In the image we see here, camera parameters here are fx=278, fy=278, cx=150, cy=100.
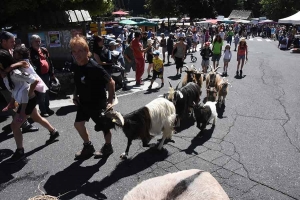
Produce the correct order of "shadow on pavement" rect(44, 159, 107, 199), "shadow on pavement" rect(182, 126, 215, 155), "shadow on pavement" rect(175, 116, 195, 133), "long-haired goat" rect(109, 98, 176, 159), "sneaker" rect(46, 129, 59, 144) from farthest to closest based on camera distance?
1. "shadow on pavement" rect(175, 116, 195, 133)
2. "sneaker" rect(46, 129, 59, 144)
3. "shadow on pavement" rect(182, 126, 215, 155)
4. "long-haired goat" rect(109, 98, 176, 159)
5. "shadow on pavement" rect(44, 159, 107, 199)

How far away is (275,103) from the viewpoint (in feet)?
26.0

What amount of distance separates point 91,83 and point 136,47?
5.31 metres

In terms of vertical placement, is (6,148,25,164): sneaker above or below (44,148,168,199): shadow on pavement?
above

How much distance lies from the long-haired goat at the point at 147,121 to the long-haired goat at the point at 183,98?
80cm

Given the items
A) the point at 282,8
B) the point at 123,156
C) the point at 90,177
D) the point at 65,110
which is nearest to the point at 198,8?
the point at 282,8

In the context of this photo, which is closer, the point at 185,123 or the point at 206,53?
the point at 185,123

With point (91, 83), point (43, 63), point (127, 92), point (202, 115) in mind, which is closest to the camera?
point (91, 83)

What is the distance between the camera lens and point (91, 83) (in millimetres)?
4176

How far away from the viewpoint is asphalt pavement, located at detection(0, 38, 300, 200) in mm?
3932

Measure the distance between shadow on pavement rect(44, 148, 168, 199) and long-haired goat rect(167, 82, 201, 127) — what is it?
140 centimetres

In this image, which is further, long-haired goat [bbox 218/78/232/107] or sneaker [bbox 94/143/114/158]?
long-haired goat [bbox 218/78/232/107]

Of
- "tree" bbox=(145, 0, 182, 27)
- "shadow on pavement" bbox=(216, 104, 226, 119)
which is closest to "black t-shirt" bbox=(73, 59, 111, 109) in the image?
"shadow on pavement" bbox=(216, 104, 226, 119)

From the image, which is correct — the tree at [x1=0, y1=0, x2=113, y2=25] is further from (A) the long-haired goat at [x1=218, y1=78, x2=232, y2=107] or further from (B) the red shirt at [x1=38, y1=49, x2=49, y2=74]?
(A) the long-haired goat at [x1=218, y1=78, x2=232, y2=107]

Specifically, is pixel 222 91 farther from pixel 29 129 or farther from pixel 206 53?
pixel 29 129
